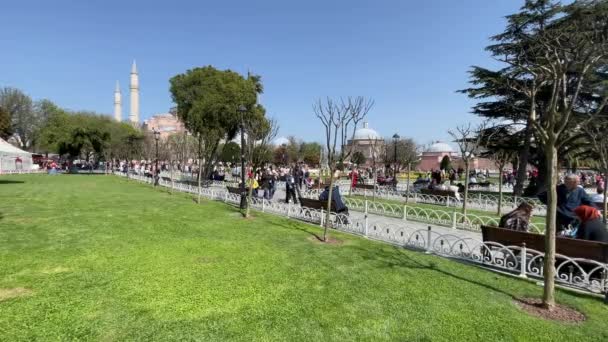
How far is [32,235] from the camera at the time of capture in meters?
8.02

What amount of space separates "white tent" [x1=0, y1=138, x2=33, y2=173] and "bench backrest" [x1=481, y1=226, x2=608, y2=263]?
42.7 meters

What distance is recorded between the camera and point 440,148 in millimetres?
82188

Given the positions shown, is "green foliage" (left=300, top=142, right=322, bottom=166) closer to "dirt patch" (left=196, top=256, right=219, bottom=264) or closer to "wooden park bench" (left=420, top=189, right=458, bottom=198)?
"wooden park bench" (left=420, top=189, right=458, bottom=198)

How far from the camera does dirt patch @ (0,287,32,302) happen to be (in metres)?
4.62

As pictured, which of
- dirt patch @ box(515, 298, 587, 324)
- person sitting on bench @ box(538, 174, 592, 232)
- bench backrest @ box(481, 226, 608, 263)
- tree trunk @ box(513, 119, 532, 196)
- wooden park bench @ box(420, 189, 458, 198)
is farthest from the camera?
tree trunk @ box(513, 119, 532, 196)

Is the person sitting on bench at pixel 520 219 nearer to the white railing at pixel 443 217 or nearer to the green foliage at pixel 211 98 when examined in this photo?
the white railing at pixel 443 217

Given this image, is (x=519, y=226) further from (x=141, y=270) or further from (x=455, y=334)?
(x=141, y=270)

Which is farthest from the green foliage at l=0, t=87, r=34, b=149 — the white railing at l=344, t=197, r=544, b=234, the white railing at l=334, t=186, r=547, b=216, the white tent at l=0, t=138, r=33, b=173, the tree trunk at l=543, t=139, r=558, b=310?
the tree trunk at l=543, t=139, r=558, b=310

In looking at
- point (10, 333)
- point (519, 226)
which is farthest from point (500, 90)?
point (10, 333)

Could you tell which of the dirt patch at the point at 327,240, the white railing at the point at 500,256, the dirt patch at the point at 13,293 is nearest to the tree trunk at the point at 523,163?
the white railing at the point at 500,256

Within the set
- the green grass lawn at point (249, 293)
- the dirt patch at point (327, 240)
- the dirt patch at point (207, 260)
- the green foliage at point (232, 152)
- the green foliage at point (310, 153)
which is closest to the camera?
the green grass lawn at point (249, 293)

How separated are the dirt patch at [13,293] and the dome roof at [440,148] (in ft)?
277

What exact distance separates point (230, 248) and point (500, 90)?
19692 mm

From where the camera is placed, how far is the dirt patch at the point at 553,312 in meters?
4.34
